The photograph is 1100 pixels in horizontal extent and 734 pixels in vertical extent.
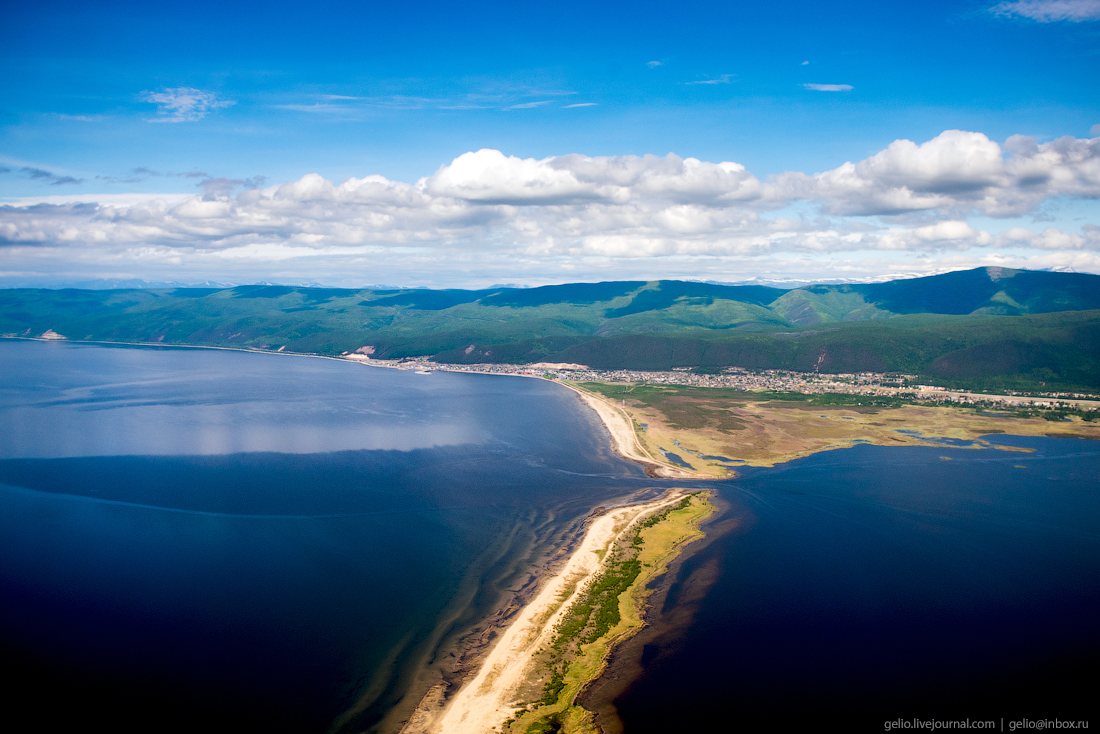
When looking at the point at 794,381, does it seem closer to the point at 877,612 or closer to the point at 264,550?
the point at 877,612

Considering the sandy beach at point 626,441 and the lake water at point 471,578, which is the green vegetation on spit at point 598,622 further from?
the sandy beach at point 626,441

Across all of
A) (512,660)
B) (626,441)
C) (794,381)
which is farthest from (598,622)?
(794,381)

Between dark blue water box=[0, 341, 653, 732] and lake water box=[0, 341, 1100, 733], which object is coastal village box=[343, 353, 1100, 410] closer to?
lake water box=[0, 341, 1100, 733]

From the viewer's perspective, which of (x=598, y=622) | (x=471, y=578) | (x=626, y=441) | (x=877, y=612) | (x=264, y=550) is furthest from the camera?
(x=626, y=441)

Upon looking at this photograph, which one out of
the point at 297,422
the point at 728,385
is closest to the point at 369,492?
the point at 297,422

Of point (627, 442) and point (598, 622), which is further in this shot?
point (627, 442)

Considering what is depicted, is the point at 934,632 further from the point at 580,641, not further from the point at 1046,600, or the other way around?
the point at 580,641

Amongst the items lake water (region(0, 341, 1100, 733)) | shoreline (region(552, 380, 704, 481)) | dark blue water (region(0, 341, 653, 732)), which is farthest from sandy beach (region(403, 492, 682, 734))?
shoreline (region(552, 380, 704, 481))

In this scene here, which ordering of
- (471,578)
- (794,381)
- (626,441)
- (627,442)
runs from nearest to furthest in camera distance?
(471,578) < (627,442) < (626,441) < (794,381)

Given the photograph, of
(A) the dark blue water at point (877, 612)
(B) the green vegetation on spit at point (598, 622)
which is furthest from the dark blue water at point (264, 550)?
(A) the dark blue water at point (877, 612)
